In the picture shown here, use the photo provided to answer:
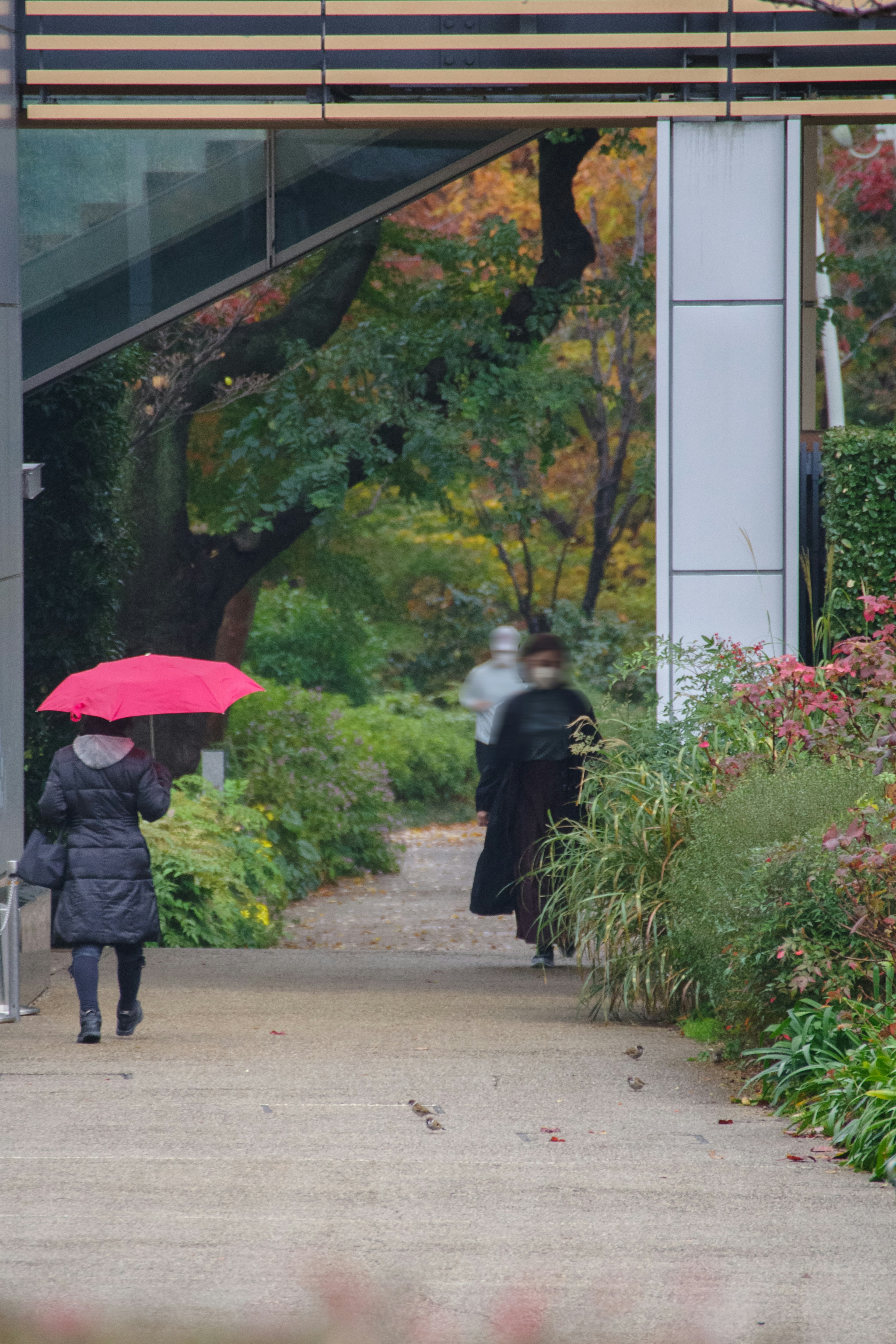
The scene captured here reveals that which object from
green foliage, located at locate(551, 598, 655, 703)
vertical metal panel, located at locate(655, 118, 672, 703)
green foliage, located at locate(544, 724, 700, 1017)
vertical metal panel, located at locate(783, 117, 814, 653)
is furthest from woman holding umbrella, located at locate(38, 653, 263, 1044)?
green foliage, located at locate(551, 598, 655, 703)

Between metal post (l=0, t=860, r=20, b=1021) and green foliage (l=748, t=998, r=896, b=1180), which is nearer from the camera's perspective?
green foliage (l=748, t=998, r=896, b=1180)

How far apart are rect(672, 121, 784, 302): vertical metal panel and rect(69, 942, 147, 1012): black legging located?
4728mm

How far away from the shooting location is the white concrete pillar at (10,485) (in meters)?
7.71

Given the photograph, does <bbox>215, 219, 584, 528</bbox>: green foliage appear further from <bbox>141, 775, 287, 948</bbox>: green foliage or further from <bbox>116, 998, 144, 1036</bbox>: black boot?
<bbox>116, 998, 144, 1036</bbox>: black boot

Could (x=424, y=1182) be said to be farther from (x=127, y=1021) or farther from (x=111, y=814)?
(x=111, y=814)

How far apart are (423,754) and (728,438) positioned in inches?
453

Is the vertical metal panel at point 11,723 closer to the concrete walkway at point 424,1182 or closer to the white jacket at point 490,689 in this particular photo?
the concrete walkway at point 424,1182

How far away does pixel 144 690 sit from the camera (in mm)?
6406

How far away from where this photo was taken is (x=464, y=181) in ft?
67.1

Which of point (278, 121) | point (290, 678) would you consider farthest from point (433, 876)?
point (278, 121)

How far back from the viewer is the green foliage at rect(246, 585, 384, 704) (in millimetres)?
18531

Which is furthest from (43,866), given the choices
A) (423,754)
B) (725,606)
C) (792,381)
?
(423,754)

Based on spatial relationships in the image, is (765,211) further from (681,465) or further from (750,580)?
(750,580)

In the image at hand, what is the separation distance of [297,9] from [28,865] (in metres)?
4.95
